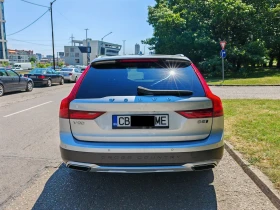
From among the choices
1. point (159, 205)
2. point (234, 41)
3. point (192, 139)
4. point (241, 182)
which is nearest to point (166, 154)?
point (192, 139)

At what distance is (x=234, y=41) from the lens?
24062 millimetres

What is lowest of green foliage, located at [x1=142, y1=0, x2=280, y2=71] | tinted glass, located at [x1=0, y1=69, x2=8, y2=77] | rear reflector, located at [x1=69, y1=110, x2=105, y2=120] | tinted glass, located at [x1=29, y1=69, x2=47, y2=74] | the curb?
the curb

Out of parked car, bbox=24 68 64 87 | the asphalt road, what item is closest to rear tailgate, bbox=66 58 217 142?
the asphalt road

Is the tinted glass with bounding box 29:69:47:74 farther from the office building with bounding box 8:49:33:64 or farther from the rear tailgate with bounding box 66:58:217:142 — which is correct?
the office building with bounding box 8:49:33:64

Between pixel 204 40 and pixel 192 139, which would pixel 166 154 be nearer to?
pixel 192 139

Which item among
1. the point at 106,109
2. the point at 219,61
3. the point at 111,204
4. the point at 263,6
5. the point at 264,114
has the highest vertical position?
the point at 263,6

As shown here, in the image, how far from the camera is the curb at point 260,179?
2.92 metres

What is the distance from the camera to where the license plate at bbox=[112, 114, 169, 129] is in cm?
268

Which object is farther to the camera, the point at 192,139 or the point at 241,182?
the point at 241,182

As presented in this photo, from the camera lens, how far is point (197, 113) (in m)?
2.71

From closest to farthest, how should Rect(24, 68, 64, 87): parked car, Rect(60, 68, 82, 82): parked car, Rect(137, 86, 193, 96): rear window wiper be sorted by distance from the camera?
1. Rect(137, 86, 193, 96): rear window wiper
2. Rect(24, 68, 64, 87): parked car
3. Rect(60, 68, 82, 82): parked car

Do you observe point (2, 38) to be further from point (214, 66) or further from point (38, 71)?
point (214, 66)

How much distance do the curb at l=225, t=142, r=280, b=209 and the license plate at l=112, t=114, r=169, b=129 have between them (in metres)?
1.56

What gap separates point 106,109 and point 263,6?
25.3 metres
